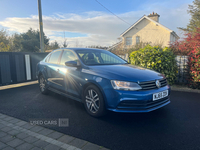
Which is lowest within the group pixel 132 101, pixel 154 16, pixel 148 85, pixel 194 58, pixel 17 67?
pixel 132 101

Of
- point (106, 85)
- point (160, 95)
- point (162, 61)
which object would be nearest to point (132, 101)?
point (106, 85)

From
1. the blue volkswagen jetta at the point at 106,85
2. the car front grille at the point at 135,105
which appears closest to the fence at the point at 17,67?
the blue volkswagen jetta at the point at 106,85

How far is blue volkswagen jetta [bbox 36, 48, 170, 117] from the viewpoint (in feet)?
10.2

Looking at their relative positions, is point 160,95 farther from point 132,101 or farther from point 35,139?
point 35,139

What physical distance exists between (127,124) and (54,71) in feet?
9.00

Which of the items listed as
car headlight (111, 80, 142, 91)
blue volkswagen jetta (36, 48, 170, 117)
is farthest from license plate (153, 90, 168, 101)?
car headlight (111, 80, 142, 91)

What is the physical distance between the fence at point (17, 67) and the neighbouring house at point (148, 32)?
16.9 m

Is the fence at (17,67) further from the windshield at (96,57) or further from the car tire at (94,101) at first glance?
the car tire at (94,101)

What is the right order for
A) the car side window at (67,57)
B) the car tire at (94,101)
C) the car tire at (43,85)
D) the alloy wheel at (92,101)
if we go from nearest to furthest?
1. the car tire at (94,101)
2. the alloy wheel at (92,101)
3. the car side window at (67,57)
4. the car tire at (43,85)

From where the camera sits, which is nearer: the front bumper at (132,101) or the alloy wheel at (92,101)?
the front bumper at (132,101)

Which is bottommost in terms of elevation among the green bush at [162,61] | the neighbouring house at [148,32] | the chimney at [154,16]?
the green bush at [162,61]

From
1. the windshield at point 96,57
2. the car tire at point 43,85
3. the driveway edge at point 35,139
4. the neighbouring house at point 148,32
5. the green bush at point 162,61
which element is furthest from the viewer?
the neighbouring house at point 148,32

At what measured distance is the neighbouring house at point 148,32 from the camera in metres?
23.2

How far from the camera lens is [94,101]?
11.6ft
